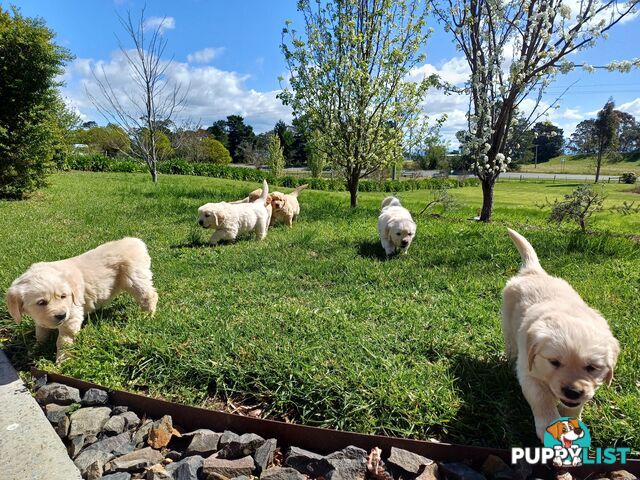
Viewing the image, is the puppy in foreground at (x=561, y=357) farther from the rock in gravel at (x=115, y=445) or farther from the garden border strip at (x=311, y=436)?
the rock in gravel at (x=115, y=445)

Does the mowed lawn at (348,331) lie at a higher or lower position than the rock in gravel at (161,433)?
higher

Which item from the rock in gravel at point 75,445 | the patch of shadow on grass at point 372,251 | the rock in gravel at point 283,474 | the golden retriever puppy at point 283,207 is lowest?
the rock in gravel at point 75,445

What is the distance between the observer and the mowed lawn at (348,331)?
261cm

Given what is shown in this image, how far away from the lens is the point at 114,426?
8.64 ft

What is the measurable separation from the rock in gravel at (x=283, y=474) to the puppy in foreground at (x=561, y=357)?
140cm

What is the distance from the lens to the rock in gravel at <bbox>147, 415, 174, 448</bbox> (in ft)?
8.17

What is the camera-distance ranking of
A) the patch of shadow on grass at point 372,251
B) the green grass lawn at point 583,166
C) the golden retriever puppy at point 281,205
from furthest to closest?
the green grass lawn at point 583,166
the golden retriever puppy at point 281,205
the patch of shadow on grass at point 372,251

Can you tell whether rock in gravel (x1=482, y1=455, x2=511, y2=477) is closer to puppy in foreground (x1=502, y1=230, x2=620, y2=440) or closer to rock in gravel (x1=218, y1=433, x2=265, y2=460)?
puppy in foreground (x1=502, y1=230, x2=620, y2=440)

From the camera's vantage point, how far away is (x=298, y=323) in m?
3.91

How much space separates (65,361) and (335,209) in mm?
9205

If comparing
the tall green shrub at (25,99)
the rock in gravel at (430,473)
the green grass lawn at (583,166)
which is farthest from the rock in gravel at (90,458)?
the green grass lawn at (583,166)

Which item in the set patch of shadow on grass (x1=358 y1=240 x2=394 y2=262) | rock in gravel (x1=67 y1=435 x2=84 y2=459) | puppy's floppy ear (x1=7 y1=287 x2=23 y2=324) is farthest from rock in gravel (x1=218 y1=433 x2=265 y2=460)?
patch of shadow on grass (x1=358 y1=240 x2=394 y2=262)

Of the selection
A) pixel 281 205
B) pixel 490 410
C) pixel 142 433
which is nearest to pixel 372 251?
pixel 281 205

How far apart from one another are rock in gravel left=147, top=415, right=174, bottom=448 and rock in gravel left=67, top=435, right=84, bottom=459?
43 cm
